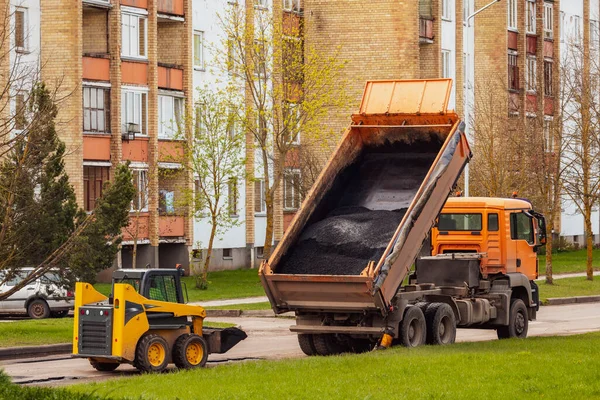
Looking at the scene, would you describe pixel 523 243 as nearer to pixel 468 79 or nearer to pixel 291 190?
pixel 291 190

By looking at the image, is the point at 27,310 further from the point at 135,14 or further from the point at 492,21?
the point at 492,21

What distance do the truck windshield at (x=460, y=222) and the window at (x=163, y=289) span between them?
7.43m

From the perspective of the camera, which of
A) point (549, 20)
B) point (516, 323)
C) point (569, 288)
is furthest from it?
point (549, 20)

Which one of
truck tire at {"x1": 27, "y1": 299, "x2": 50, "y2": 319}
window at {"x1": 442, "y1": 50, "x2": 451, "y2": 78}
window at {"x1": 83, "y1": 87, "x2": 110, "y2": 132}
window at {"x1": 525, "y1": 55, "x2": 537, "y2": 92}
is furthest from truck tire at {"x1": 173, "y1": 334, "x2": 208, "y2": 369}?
window at {"x1": 525, "y1": 55, "x2": 537, "y2": 92}

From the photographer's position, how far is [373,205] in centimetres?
2330

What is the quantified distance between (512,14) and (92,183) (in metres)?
32.1

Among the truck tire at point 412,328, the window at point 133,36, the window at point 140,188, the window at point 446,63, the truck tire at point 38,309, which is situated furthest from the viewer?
the window at point 446,63

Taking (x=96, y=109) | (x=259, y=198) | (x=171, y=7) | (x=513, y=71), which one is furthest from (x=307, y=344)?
(x=513, y=71)

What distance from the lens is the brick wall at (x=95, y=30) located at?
1859 inches

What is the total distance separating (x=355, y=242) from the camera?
21.5m

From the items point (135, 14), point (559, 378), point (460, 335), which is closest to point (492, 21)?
point (135, 14)

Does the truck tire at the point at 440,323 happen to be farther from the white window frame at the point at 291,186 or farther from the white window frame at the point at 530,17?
the white window frame at the point at 530,17

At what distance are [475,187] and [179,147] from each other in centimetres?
1091

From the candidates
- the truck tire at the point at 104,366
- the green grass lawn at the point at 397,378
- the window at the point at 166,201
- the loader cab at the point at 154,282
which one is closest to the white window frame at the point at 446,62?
the window at the point at 166,201
